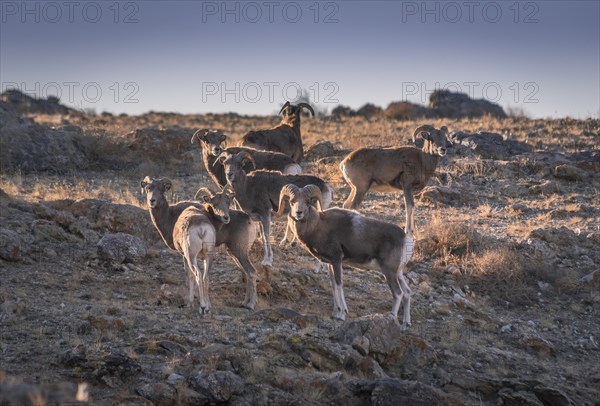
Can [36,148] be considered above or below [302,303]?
above

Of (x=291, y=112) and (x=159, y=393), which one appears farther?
(x=291, y=112)

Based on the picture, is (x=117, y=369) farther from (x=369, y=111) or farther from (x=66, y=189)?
(x=369, y=111)

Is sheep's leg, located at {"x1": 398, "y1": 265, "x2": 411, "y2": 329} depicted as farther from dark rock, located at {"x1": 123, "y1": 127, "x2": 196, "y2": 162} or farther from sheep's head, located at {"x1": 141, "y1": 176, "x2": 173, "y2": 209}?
dark rock, located at {"x1": 123, "y1": 127, "x2": 196, "y2": 162}

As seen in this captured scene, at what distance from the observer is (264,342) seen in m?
11.2

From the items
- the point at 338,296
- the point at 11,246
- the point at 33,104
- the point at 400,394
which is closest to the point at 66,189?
the point at 11,246

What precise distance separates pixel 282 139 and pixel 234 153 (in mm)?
3272

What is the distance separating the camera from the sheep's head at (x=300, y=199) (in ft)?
41.7

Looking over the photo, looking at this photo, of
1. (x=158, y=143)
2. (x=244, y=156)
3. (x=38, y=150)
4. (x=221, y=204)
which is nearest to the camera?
(x=221, y=204)

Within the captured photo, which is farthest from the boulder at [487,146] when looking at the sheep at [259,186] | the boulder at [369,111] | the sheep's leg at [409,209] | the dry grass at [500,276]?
the boulder at [369,111]

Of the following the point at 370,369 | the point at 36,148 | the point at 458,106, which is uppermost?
the point at 458,106

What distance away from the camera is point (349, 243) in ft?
42.1

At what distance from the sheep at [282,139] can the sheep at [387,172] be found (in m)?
2.75

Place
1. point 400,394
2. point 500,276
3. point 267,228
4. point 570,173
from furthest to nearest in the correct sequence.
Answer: point 570,173
point 500,276
point 267,228
point 400,394

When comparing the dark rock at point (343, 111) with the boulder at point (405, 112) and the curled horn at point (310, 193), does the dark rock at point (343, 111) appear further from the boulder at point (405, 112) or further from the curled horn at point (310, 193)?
the curled horn at point (310, 193)
